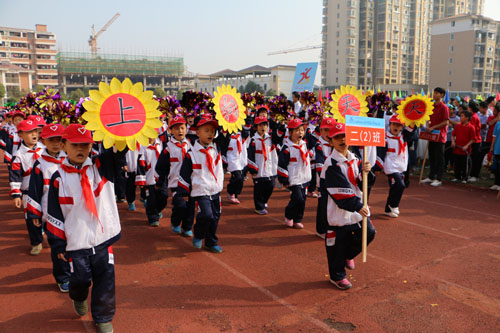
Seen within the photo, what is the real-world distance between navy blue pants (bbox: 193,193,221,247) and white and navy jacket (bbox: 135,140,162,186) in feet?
6.74

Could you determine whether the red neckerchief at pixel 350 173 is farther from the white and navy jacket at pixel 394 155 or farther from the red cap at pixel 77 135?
the white and navy jacket at pixel 394 155

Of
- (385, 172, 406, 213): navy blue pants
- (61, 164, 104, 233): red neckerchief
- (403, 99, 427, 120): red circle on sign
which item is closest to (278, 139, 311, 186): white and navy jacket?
(385, 172, 406, 213): navy blue pants

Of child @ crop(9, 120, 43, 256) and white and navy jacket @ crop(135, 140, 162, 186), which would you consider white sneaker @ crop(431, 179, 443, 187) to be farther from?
child @ crop(9, 120, 43, 256)

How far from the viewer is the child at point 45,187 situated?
4.56 m

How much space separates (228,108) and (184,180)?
1262 millimetres

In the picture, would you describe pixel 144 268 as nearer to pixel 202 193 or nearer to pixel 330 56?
pixel 202 193

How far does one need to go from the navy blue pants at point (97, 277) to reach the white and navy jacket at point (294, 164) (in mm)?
3992

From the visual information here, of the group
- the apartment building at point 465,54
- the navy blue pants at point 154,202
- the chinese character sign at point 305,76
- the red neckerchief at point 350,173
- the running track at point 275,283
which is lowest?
the running track at point 275,283

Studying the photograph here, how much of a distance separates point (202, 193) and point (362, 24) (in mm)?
91111

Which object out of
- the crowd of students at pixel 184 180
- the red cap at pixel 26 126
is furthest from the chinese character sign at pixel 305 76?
the red cap at pixel 26 126

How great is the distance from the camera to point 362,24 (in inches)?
3435

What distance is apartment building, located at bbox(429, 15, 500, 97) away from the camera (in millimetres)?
70875

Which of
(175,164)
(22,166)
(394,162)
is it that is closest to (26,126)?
(22,166)

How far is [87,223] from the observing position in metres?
3.61
